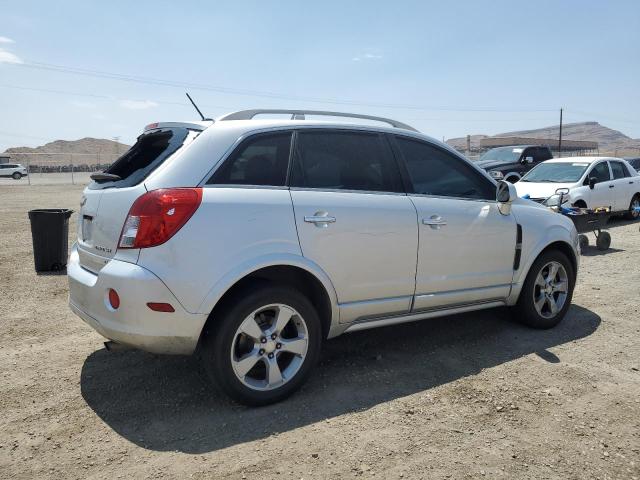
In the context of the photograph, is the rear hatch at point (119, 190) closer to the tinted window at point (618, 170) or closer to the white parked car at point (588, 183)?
the white parked car at point (588, 183)

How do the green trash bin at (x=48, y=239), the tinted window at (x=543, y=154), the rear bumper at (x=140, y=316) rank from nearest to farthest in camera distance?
the rear bumper at (x=140, y=316), the green trash bin at (x=48, y=239), the tinted window at (x=543, y=154)

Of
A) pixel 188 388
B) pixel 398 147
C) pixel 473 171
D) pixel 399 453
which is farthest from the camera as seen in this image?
pixel 473 171

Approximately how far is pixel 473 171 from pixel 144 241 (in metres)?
2.87

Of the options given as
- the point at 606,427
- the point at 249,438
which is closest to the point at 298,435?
the point at 249,438

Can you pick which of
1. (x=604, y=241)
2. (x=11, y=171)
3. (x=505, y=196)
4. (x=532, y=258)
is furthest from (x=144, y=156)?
(x=11, y=171)

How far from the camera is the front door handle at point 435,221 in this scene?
402 centimetres

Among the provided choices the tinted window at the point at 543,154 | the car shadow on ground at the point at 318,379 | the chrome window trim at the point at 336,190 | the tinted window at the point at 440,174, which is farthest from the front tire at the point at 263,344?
the tinted window at the point at 543,154

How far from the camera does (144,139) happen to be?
149 inches

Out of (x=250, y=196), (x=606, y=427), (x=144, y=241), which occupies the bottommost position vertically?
(x=606, y=427)

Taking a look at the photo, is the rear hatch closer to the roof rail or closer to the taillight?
the taillight

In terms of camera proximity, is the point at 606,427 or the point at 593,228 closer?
the point at 606,427

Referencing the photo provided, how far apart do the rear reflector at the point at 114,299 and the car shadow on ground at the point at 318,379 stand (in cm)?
74

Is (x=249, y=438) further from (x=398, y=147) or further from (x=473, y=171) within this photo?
(x=473, y=171)

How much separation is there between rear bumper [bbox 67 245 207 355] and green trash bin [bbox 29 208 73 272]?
4.43 metres
